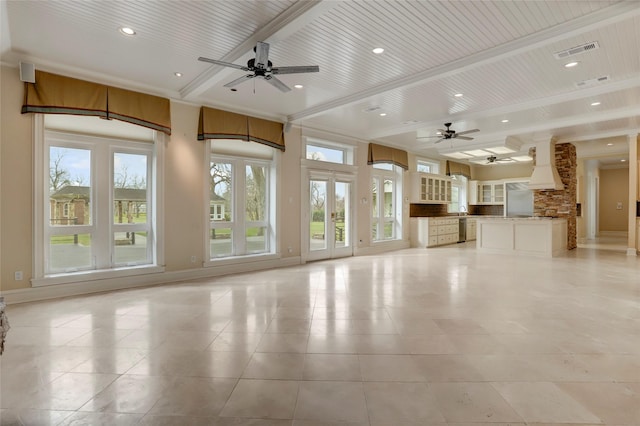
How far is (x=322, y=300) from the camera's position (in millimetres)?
4309

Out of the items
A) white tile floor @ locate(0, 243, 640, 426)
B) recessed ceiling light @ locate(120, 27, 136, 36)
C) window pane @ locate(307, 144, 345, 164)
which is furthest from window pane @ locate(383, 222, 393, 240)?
recessed ceiling light @ locate(120, 27, 136, 36)

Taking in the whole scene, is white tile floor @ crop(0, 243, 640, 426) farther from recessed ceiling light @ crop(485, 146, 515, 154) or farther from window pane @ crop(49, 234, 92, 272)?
recessed ceiling light @ crop(485, 146, 515, 154)

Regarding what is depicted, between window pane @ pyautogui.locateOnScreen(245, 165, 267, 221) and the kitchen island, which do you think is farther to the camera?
the kitchen island

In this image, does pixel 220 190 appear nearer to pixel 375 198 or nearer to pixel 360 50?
pixel 360 50

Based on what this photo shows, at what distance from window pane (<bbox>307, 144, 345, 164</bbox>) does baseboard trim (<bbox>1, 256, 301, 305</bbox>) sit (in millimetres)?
2645

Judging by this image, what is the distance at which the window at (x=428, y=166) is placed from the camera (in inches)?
432

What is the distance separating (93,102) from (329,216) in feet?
16.7

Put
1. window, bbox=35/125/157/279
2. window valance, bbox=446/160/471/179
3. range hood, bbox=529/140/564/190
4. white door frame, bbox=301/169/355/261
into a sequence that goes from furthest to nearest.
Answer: window valance, bbox=446/160/471/179 → range hood, bbox=529/140/564/190 → white door frame, bbox=301/169/355/261 → window, bbox=35/125/157/279

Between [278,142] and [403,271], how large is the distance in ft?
12.0

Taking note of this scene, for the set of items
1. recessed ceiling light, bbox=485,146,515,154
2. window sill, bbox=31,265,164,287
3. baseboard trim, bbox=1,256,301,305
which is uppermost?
recessed ceiling light, bbox=485,146,515,154

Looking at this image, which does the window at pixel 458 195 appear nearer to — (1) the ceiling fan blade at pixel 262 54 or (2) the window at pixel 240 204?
(2) the window at pixel 240 204

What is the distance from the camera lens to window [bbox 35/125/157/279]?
4.56 metres

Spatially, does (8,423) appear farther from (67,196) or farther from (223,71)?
(223,71)

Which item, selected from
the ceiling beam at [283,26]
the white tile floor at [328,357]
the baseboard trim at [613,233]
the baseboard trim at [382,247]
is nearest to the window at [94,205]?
the white tile floor at [328,357]
